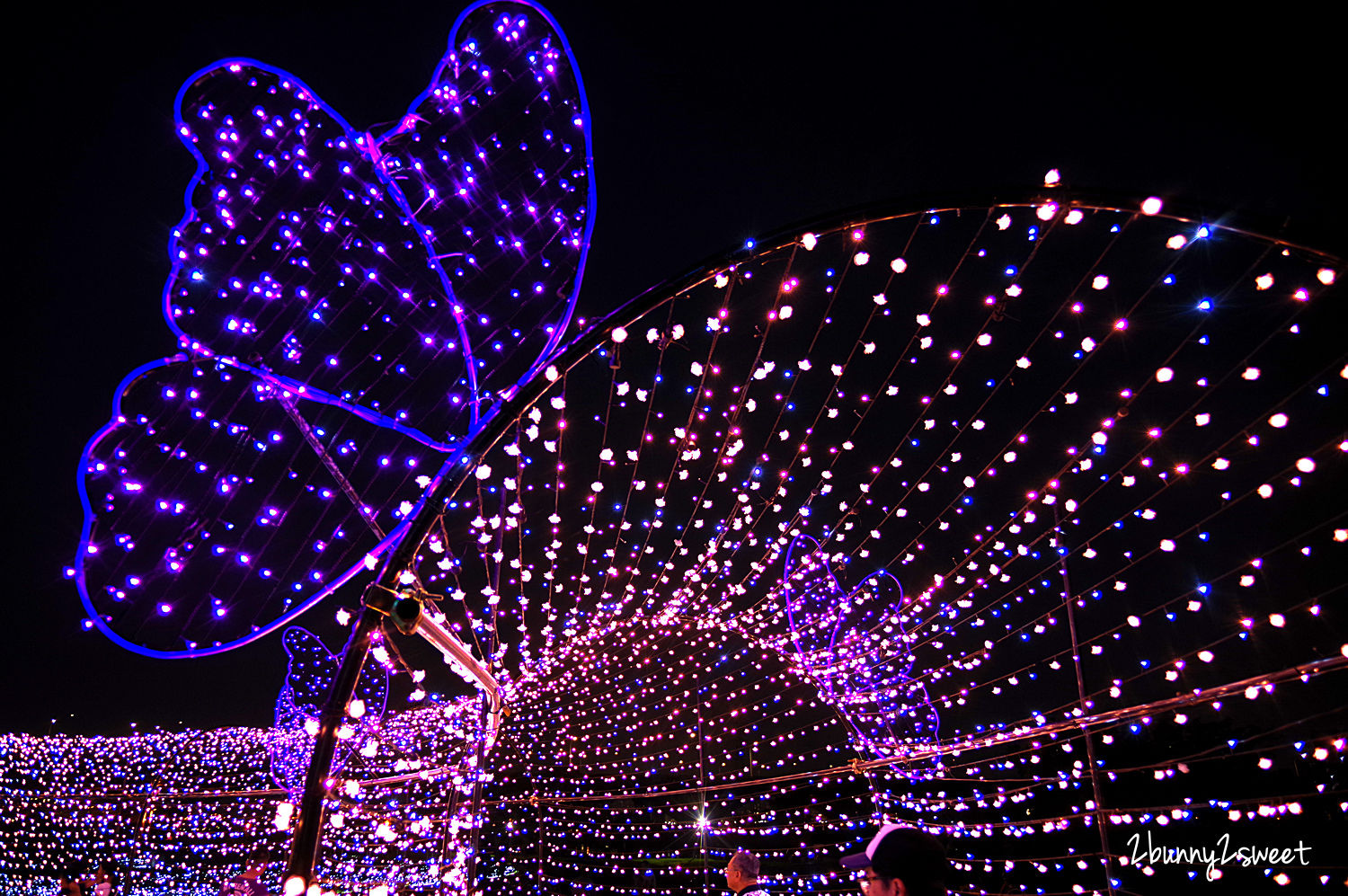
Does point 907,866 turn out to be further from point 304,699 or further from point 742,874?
point 304,699

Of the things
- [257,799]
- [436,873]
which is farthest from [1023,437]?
[257,799]

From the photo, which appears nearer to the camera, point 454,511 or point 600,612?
point 454,511

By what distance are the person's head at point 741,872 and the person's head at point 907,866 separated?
2531 mm

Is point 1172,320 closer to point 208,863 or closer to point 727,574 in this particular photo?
point 727,574

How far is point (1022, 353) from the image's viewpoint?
156 inches

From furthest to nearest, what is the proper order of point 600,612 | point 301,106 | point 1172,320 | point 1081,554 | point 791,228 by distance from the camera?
point 600,612, point 1081,554, point 791,228, point 301,106, point 1172,320

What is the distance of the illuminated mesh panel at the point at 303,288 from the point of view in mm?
3801

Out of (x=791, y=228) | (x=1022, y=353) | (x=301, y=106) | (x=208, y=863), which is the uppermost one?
(x=301, y=106)

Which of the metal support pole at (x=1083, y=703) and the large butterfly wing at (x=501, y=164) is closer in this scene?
the large butterfly wing at (x=501, y=164)

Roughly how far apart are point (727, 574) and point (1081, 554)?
A: 2.66 m

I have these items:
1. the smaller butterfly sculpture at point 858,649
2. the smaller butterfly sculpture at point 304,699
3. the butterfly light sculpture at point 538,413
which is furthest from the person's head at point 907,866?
the smaller butterfly sculpture at point 304,699

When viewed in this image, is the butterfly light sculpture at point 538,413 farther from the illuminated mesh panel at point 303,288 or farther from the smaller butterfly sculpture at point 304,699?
the smaller butterfly sculpture at point 304,699

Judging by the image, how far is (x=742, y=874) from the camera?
447 centimetres

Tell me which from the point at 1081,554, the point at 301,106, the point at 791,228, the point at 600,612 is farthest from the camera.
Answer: the point at 600,612
